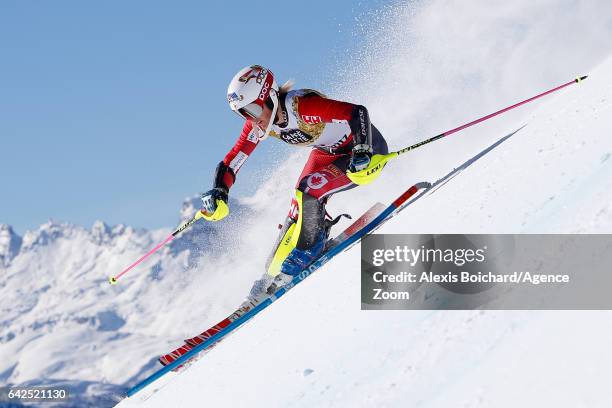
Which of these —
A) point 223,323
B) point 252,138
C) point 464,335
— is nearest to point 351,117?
point 252,138

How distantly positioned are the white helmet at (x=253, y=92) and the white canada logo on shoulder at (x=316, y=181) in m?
0.82

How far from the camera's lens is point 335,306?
4.86 metres

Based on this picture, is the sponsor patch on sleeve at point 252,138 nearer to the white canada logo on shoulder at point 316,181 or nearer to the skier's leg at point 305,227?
the skier's leg at point 305,227

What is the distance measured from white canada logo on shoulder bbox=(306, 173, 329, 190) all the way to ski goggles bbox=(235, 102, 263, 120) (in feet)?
3.15

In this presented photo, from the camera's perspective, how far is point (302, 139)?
8.42m

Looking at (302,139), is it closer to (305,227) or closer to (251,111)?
(251,111)

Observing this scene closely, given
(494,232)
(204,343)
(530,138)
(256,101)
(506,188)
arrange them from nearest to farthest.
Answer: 1. (494,232)
2. (506,188)
3. (530,138)
4. (204,343)
5. (256,101)

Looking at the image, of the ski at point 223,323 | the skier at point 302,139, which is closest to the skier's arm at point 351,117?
the skier at point 302,139

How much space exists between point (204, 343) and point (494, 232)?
3937 mm

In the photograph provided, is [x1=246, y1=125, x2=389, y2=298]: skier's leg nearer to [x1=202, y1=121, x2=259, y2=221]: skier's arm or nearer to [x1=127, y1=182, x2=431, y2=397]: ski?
[x1=127, y1=182, x2=431, y2=397]: ski

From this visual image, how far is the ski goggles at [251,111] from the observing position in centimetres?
800

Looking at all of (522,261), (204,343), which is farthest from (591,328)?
→ (204,343)

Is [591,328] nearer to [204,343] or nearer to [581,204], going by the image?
[581,204]

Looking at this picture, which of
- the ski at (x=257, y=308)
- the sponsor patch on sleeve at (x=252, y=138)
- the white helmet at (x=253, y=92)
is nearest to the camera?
the ski at (x=257, y=308)
